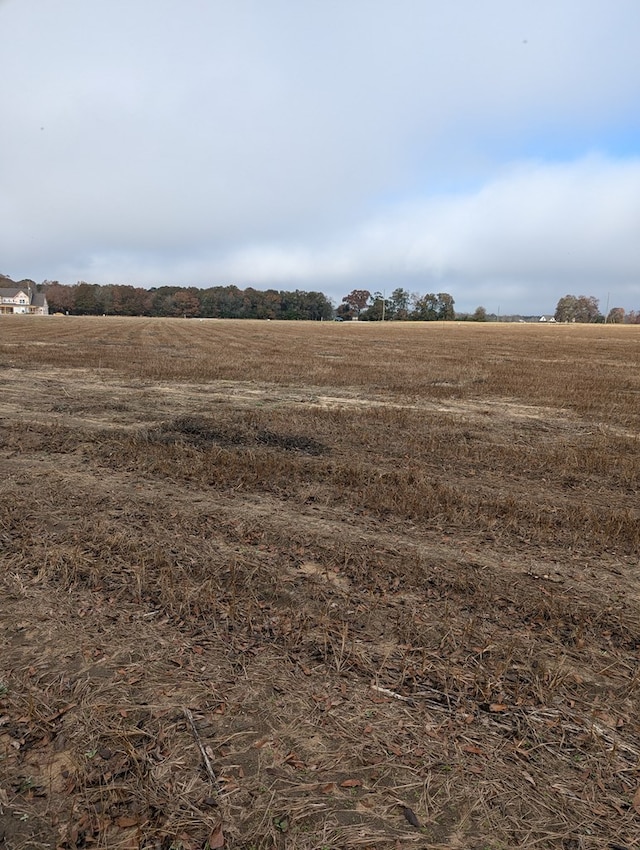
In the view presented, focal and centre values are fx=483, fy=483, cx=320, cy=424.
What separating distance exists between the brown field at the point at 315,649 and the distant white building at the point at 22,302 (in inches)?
5575

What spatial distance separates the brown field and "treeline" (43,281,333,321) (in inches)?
5517

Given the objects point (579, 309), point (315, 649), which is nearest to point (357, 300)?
point (579, 309)

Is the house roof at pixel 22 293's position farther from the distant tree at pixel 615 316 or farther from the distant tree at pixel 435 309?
the distant tree at pixel 615 316

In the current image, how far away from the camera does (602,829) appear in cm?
194

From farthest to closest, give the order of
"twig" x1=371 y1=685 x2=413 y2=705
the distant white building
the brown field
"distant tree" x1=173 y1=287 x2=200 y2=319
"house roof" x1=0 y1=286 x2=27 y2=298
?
"distant tree" x1=173 y1=287 x2=200 y2=319 → "house roof" x1=0 y1=286 x2=27 y2=298 → the distant white building → "twig" x1=371 y1=685 x2=413 y2=705 → the brown field

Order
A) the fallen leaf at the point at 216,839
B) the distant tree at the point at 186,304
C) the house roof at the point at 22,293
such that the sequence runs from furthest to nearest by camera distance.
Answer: the distant tree at the point at 186,304 < the house roof at the point at 22,293 < the fallen leaf at the point at 216,839

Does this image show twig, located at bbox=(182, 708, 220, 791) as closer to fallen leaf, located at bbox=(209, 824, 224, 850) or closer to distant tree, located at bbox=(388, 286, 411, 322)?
fallen leaf, located at bbox=(209, 824, 224, 850)

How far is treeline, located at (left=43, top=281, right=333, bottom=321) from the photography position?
13275cm

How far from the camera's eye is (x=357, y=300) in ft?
517

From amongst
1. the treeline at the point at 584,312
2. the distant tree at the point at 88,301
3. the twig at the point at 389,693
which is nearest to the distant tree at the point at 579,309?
the treeline at the point at 584,312

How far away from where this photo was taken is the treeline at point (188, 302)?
13275 centimetres

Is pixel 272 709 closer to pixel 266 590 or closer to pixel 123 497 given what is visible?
pixel 266 590

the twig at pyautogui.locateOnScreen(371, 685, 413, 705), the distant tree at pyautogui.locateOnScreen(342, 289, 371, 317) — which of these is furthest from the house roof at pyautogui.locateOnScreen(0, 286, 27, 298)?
the twig at pyautogui.locateOnScreen(371, 685, 413, 705)

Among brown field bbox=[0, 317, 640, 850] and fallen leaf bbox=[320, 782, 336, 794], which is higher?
brown field bbox=[0, 317, 640, 850]
